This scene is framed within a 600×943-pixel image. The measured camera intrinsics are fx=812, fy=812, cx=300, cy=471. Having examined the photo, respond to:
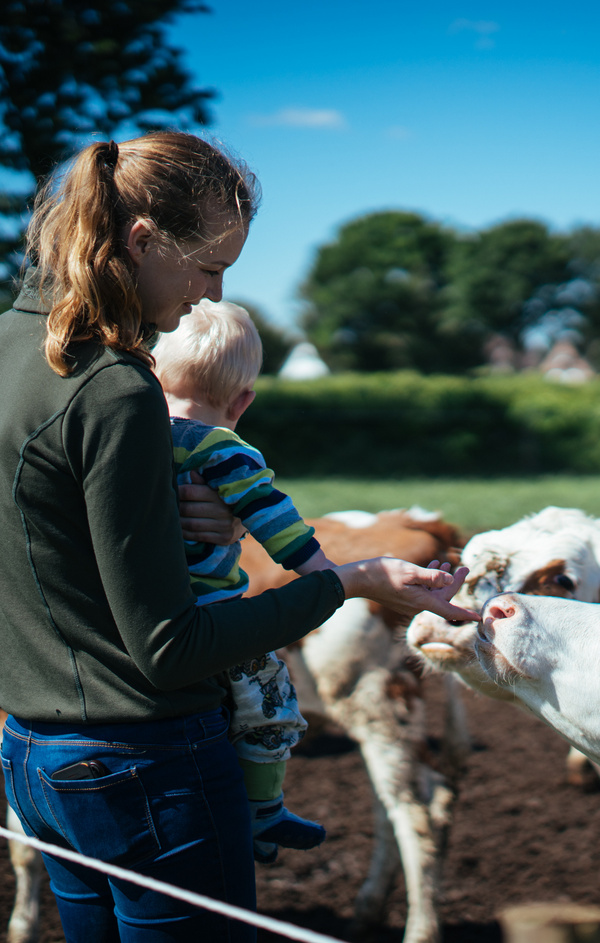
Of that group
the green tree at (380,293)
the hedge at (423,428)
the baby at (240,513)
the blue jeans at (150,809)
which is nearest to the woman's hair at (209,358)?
the baby at (240,513)

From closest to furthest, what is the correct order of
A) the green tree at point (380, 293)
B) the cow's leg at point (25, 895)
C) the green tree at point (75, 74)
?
the cow's leg at point (25, 895) → the green tree at point (75, 74) → the green tree at point (380, 293)

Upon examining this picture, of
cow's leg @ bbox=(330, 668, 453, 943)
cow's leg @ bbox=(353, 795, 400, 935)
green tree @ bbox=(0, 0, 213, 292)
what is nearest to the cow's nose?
cow's leg @ bbox=(330, 668, 453, 943)

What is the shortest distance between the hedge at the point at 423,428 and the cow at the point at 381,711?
53.3 ft

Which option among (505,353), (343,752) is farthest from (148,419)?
(505,353)

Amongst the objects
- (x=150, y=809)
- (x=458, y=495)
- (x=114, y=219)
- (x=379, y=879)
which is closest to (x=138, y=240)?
(x=114, y=219)

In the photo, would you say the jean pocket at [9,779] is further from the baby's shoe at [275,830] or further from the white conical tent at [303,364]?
the white conical tent at [303,364]

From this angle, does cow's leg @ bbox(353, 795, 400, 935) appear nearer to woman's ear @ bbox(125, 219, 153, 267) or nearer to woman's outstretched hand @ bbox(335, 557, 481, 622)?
woman's outstretched hand @ bbox(335, 557, 481, 622)

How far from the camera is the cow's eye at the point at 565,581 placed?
97.0 inches

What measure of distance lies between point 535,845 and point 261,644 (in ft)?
9.91

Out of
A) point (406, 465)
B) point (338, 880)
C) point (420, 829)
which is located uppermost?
point (420, 829)

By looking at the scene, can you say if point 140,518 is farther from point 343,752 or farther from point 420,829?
point 343,752

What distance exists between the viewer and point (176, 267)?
1.25m

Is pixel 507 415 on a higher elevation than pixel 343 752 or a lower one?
lower

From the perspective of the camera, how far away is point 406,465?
66.4 ft
